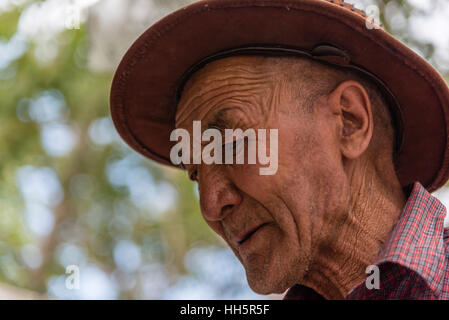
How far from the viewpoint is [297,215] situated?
2.25 m

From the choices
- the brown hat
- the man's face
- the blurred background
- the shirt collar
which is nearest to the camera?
the shirt collar

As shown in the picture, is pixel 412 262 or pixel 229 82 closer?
pixel 412 262

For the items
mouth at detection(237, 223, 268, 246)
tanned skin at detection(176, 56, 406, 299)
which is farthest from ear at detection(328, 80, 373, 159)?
mouth at detection(237, 223, 268, 246)

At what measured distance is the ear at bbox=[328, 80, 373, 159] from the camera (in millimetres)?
2371

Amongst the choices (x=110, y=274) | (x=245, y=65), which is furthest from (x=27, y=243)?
(x=245, y=65)

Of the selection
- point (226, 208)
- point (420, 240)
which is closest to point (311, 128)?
point (226, 208)

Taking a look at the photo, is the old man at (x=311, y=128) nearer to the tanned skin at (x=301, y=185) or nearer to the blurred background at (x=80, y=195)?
the tanned skin at (x=301, y=185)

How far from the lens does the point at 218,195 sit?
2.36 metres

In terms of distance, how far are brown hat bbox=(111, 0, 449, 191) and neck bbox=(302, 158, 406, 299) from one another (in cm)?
39

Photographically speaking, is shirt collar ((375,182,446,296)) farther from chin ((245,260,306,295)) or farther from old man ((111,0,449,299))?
chin ((245,260,306,295))

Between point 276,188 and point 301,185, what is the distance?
94mm

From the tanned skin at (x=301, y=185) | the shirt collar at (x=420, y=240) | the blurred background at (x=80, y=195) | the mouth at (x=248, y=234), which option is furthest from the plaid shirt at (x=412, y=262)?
the blurred background at (x=80, y=195)

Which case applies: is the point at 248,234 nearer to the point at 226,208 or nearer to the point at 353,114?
the point at 226,208
